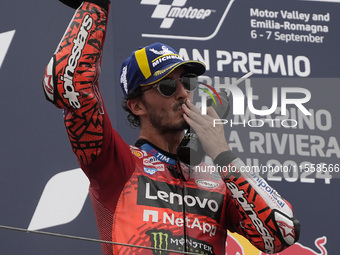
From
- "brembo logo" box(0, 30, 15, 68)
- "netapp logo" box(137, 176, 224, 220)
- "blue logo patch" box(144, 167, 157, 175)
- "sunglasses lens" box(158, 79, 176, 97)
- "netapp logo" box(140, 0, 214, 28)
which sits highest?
"netapp logo" box(140, 0, 214, 28)

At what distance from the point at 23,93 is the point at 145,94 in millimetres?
682

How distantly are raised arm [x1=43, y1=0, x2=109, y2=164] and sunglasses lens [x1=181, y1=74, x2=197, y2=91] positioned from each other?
338 millimetres

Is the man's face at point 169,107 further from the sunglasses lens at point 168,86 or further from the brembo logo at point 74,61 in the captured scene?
the brembo logo at point 74,61

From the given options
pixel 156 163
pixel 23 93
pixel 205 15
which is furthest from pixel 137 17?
pixel 156 163

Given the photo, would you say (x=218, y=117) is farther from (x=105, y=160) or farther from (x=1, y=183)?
(x=1, y=183)

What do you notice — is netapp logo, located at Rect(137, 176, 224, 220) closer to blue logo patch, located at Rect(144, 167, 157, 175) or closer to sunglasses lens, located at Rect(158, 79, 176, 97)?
blue logo patch, located at Rect(144, 167, 157, 175)

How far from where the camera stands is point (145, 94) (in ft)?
6.93

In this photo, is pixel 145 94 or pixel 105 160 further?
pixel 145 94

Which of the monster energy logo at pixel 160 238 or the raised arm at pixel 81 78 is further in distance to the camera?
the monster energy logo at pixel 160 238

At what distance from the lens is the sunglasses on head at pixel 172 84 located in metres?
2.05

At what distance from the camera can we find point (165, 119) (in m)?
2.08

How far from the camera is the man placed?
5.76 feet

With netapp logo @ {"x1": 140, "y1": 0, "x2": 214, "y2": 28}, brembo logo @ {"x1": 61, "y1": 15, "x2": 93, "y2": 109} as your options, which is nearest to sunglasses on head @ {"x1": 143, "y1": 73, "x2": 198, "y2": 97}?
brembo logo @ {"x1": 61, "y1": 15, "x2": 93, "y2": 109}

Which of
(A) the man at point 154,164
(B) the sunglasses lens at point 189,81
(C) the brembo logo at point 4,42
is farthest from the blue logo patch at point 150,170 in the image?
(C) the brembo logo at point 4,42
